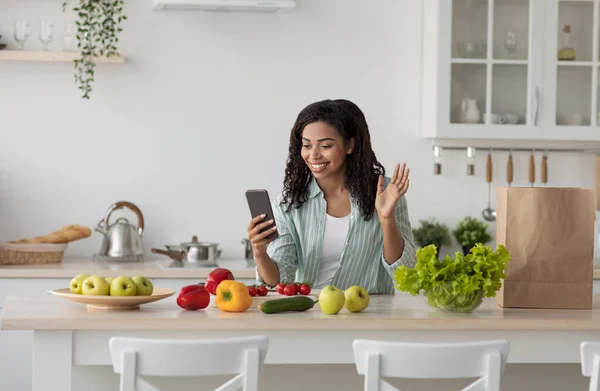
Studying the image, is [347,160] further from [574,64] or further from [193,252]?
[574,64]

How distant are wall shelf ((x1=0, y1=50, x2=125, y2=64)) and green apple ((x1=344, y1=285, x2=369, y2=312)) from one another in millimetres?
2250

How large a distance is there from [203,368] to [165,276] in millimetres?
1999

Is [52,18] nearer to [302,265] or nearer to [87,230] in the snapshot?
[87,230]

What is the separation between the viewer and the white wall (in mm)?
4355

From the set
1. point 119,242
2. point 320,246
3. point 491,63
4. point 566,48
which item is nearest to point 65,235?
point 119,242

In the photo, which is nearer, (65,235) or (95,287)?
(95,287)

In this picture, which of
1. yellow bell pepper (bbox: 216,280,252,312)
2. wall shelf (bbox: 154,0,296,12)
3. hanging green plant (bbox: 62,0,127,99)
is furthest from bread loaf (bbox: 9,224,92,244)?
yellow bell pepper (bbox: 216,280,252,312)

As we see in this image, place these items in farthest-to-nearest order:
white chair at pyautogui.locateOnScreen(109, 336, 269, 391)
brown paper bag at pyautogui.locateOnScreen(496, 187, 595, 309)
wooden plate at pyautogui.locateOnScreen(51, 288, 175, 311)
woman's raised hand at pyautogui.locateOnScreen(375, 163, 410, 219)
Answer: woman's raised hand at pyautogui.locateOnScreen(375, 163, 410, 219) → brown paper bag at pyautogui.locateOnScreen(496, 187, 595, 309) → wooden plate at pyautogui.locateOnScreen(51, 288, 175, 311) → white chair at pyautogui.locateOnScreen(109, 336, 269, 391)

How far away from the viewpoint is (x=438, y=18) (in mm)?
4281

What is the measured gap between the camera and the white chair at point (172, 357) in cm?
192

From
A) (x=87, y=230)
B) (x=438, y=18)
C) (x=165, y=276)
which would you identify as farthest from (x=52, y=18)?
(x=438, y=18)

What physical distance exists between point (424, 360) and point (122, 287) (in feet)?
2.63

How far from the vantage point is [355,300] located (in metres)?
2.34

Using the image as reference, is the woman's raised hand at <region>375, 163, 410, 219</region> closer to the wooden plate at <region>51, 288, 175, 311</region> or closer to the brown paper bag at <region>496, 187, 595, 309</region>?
the brown paper bag at <region>496, 187, 595, 309</region>
